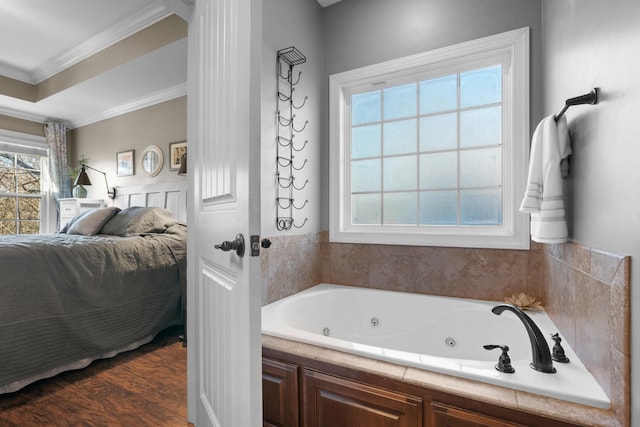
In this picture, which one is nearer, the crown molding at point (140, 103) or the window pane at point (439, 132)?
the window pane at point (439, 132)

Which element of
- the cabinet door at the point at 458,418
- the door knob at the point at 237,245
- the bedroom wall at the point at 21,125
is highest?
the bedroom wall at the point at 21,125

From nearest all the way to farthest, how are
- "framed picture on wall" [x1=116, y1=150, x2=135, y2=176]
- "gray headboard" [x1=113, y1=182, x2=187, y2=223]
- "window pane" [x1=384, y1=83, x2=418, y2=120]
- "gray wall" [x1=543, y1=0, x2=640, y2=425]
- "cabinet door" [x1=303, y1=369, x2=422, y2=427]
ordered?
"gray wall" [x1=543, y1=0, x2=640, y2=425], "cabinet door" [x1=303, y1=369, x2=422, y2=427], "window pane" [x1=384, y1=83, x2=418, y2=120], "gray headboard" [x1=113, y1=182, x2=187, y2=223], "framed picture on wall" [x1=116, y1=150, x2=135, y2=176]

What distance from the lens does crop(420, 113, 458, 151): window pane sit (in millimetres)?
2204

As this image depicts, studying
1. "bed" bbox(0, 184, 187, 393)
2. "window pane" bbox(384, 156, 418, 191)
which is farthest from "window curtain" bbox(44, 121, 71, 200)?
"window pane" bbox(384, 156, 418, 191)

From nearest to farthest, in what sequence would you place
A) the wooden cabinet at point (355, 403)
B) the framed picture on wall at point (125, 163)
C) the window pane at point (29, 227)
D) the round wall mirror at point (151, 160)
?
the wooden cabinet at point (355, 403) → the round wall mirror at point (151, 160) → the framed picture on wall at point (125, 163) → the window pane at point (29, 227)

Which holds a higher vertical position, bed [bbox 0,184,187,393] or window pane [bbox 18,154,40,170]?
window pane [bbox 18,154,40,170]

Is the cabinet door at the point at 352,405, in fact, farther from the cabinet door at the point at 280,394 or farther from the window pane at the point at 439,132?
the window pane at the point at 439,132

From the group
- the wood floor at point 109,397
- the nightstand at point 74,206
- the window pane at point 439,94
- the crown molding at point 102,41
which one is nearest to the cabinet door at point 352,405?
the wood floor at point 109,397

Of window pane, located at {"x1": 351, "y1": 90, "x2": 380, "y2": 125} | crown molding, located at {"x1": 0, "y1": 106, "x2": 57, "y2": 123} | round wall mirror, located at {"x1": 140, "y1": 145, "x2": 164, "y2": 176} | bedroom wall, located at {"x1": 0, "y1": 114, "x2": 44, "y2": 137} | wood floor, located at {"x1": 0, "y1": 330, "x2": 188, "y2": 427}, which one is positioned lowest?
wood floor, located at {"x1": 0, "y1": 330, "x2": 188, "y2": 427}

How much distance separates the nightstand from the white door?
351 centimetres

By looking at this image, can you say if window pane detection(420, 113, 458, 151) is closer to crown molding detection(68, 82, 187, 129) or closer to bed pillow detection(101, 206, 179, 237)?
bed pillow detection(101, 206, 179, 237)

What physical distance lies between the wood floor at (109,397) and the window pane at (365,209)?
65.6 inches

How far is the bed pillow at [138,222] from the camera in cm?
275

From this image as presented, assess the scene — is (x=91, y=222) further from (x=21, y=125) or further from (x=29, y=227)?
(x=21, y=125)
